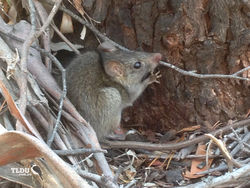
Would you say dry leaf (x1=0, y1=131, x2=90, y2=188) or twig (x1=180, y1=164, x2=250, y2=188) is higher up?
dry leaf (x1=0, y1=131, x2=90, y2=188)

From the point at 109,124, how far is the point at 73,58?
0.92 metres

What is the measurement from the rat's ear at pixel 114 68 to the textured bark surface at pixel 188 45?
32cm

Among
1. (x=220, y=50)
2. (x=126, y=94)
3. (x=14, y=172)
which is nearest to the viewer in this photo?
(x=14, y=172)

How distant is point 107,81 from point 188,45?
1.04 meters

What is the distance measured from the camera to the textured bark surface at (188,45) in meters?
3.64

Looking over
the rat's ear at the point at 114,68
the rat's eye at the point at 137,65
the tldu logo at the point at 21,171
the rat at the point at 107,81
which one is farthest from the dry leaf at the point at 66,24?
the tldu logo at the point at 21,171

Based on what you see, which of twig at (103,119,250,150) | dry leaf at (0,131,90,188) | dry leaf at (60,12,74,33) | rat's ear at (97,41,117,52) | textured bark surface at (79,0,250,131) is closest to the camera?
dry leaf at (0,131,90,188)

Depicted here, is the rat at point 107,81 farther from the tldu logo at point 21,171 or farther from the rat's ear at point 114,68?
the tldu logo at point 21,171

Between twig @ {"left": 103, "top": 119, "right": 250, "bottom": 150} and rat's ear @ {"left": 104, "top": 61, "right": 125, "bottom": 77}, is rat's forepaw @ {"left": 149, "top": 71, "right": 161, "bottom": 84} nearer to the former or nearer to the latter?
rat's ear @ {"left": 104, "top": 61, "right": 125, "bottom": 77}

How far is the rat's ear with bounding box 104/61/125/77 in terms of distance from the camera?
4.41 meters

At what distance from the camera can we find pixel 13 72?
3201mm

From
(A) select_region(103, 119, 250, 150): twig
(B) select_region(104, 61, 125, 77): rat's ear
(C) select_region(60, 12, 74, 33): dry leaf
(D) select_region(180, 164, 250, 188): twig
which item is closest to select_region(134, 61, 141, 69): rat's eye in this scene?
(B) select_region(104, 61, 125, 77): rat's ear

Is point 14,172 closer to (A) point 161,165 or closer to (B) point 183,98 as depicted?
(A) point 161,165

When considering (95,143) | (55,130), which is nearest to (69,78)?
(95,143)
